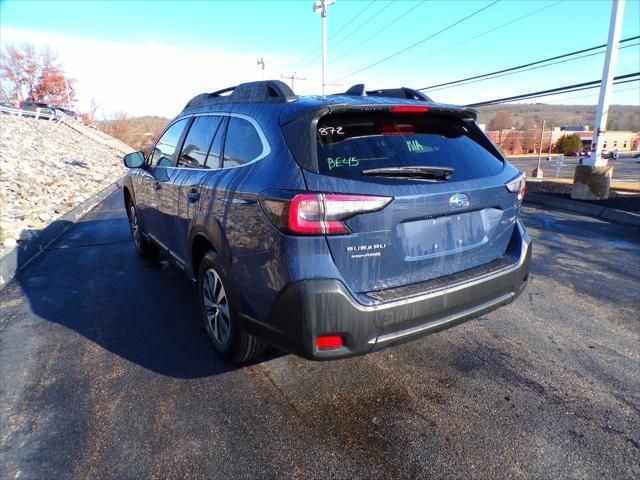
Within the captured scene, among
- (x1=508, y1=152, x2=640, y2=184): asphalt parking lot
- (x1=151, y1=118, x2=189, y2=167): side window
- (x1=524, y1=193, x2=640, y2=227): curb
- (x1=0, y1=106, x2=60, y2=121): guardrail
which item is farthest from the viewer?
(x1=0, y1=106, x2=60, y2=121): guardrail

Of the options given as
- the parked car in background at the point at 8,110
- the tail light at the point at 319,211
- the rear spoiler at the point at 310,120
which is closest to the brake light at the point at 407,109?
the rear spoiler at the point at 310,120

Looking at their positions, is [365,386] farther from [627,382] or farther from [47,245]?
[47,245]

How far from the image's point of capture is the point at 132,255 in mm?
6062

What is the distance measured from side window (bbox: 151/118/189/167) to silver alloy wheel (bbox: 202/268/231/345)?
4.97 feet

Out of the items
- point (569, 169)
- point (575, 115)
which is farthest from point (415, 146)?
point (575, 115)

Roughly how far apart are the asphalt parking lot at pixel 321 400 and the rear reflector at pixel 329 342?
0.56 m

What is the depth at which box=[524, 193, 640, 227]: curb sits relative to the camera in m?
7.85

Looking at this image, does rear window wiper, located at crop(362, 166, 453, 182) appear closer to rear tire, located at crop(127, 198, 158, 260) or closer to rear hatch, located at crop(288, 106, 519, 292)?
rear hatch, located at crop(288, 106, 519, 292)

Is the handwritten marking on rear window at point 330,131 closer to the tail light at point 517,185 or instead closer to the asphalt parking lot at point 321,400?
the tail light at point 517,185

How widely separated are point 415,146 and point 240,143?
1.16 meters

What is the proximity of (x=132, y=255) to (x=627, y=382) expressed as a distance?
588 cm

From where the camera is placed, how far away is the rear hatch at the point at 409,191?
7.17 ft

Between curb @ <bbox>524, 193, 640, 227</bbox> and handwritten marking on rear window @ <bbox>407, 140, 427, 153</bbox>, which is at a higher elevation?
handwritten marking on rear window @ <bbox>407, 140, 427, 153</bbox>

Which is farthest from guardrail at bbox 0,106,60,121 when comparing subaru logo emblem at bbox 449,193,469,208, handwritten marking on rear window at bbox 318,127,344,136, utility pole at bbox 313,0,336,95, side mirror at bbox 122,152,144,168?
subaru logo emblem at bbox 449,193,469,208
